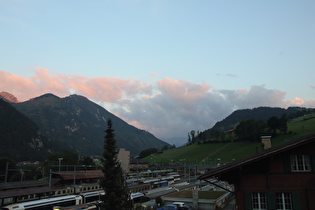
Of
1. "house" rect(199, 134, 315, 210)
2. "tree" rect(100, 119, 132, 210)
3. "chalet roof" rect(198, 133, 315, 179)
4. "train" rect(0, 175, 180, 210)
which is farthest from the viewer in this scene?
"train" rect(0, 175, 180, 210)

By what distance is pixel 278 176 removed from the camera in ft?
52.6

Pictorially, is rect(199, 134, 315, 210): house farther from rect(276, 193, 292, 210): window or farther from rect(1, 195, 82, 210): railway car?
rect(1, 195, 82, 210): railway car

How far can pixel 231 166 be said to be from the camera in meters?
15.8

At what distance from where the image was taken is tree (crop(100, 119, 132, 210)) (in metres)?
26.7

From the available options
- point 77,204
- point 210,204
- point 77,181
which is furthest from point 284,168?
point 77,181

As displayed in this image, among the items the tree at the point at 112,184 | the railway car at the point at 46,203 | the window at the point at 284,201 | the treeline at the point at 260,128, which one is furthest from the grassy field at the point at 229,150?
the window at the point at 284,201

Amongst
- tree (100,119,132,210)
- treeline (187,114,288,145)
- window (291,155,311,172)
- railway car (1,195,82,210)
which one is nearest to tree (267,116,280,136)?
treeline (187,114,288,145)

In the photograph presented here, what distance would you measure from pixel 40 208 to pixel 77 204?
297 inches

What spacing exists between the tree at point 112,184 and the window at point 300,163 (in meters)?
17.7

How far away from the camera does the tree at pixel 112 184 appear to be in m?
26.7

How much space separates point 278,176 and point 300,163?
1.66 metres

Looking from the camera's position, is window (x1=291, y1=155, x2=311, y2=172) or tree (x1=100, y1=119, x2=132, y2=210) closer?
window (x1=291, y1=155, x2=311, y2=172)

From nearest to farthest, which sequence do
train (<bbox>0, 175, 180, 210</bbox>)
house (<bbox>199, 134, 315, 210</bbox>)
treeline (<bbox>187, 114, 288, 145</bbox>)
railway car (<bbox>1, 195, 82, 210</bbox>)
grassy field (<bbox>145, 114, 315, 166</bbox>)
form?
house (<bbox>199, 134, 315, 210</bbox>)
railway car (<bbox>1, 195, 82, 210</bbox>)
train (<bbox>0, 175, 180, 210</bbox>)
grassy field (<bbox>145, 114, 315, 166</bbox>)
treeline (<bbox>187, 114, 288, 145</bbox>)

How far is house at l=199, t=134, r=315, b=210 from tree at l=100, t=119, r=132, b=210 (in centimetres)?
1407
